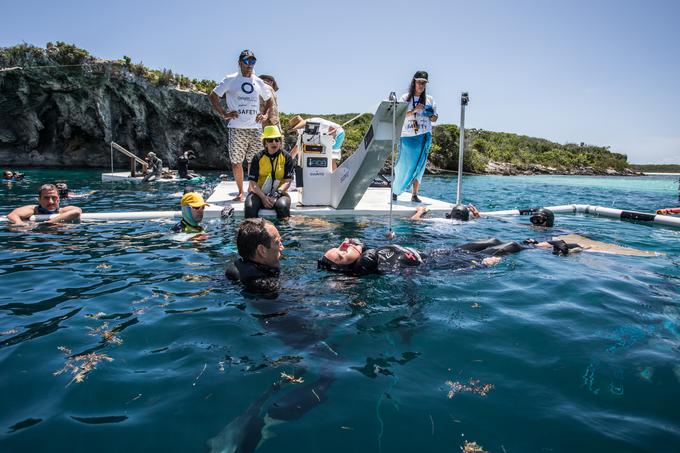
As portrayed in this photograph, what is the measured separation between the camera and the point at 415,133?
924 cm

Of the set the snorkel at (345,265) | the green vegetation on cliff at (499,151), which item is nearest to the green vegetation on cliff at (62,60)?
the green vegetation on cliff at (499,151)

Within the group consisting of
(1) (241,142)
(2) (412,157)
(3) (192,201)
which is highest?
(1) (241,142)

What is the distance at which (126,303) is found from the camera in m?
3.69

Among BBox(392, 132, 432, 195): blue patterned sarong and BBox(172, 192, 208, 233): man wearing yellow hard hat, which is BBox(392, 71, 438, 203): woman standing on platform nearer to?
BBox(392, 132, 432, 195): blue patterned sarong

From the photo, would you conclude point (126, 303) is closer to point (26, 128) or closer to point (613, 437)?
point (613, 437)

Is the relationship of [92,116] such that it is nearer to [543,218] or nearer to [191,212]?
[191,212]

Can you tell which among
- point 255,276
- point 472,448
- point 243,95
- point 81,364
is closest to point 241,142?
point 243,95

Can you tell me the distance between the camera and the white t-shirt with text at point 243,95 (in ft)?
28.2

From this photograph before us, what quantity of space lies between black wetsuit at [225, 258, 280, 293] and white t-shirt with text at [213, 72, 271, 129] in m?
5.63

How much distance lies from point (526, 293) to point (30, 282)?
505 cm

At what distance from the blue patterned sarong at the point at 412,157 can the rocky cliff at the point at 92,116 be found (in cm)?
2751

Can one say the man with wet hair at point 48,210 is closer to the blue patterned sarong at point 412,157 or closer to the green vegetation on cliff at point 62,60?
the blue patterned sarong at point 412,157

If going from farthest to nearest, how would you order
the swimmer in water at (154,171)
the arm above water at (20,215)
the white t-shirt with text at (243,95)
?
the swimmer in water at (154,171) < the white t-shirt with text at (243,95) < the arm above water at (20,215)

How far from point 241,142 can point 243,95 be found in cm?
99
